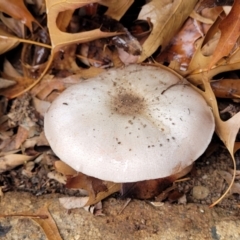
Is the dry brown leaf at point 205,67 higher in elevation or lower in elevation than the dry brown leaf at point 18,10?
lower

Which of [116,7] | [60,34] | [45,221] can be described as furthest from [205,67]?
[45,221]

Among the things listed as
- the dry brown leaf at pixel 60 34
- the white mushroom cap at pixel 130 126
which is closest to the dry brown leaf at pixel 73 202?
the white mushroom cap at pixel 130 126

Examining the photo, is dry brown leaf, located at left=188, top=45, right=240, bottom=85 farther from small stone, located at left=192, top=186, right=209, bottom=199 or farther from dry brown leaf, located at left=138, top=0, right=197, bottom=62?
small stone, located at left=192, top=186, right=209, bottom=199

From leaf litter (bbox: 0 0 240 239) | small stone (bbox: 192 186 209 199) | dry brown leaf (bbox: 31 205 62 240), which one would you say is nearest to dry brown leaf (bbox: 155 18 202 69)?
leaf litter (bbox: 0 0 240 239)

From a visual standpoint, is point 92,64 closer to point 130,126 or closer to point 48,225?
point 130,126

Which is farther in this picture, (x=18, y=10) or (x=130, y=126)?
(x=18, y=10)

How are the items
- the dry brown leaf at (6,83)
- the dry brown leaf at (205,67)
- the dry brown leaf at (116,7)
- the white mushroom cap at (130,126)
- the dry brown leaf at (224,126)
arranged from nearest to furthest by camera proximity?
the white mushroom cap at (130,126) < the dry brown leaf at (224,126) < the dry brown leaf at (205,67) < the dry brown leaf at (116,7) < the dry brown leaf at (6,83)

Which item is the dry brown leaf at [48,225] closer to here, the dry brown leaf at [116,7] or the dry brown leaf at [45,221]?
the dry brown leaf at [45,221]
